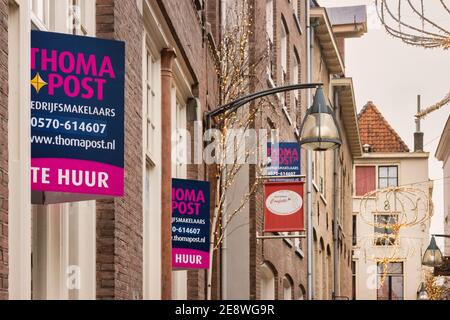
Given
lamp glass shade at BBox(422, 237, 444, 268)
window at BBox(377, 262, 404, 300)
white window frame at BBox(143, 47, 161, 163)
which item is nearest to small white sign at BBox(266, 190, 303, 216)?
white window frame at BBox(143, 47, 161, 163)

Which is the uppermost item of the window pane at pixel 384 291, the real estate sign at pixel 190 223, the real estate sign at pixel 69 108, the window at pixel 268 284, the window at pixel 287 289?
the real estate sign at pixel 69 108

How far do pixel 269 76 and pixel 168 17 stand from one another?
41.0 ft

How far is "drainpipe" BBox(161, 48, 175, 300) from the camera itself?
15.2 meters

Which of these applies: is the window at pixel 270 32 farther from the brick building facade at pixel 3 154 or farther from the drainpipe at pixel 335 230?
the brick building facade at pixel 3 154

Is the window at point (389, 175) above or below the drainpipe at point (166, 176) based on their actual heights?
above

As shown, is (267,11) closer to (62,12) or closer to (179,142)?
(179,142)

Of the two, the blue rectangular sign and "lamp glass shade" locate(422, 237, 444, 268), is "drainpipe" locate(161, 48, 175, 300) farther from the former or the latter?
"lamp glass shade" locate(422, 237, 444, 268)

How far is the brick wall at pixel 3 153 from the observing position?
8102mm

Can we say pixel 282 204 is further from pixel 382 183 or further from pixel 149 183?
pixel 382 183

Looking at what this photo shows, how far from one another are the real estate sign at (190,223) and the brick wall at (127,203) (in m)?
2.86

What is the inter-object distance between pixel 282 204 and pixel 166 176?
8.49 m

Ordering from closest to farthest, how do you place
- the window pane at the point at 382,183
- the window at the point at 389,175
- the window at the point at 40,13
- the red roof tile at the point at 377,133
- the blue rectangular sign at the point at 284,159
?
the window at the point at 40,13
the blue rectangular sign at the point at 284,159
the red roof tile at the point at 377,133
the window at the point at 389,175
the window pane at the point at 382,183

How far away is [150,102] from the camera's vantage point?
1504 cm

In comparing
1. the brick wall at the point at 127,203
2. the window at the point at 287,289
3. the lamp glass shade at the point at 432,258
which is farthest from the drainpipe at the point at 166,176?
the lamp glass shade at the point at 432,258
